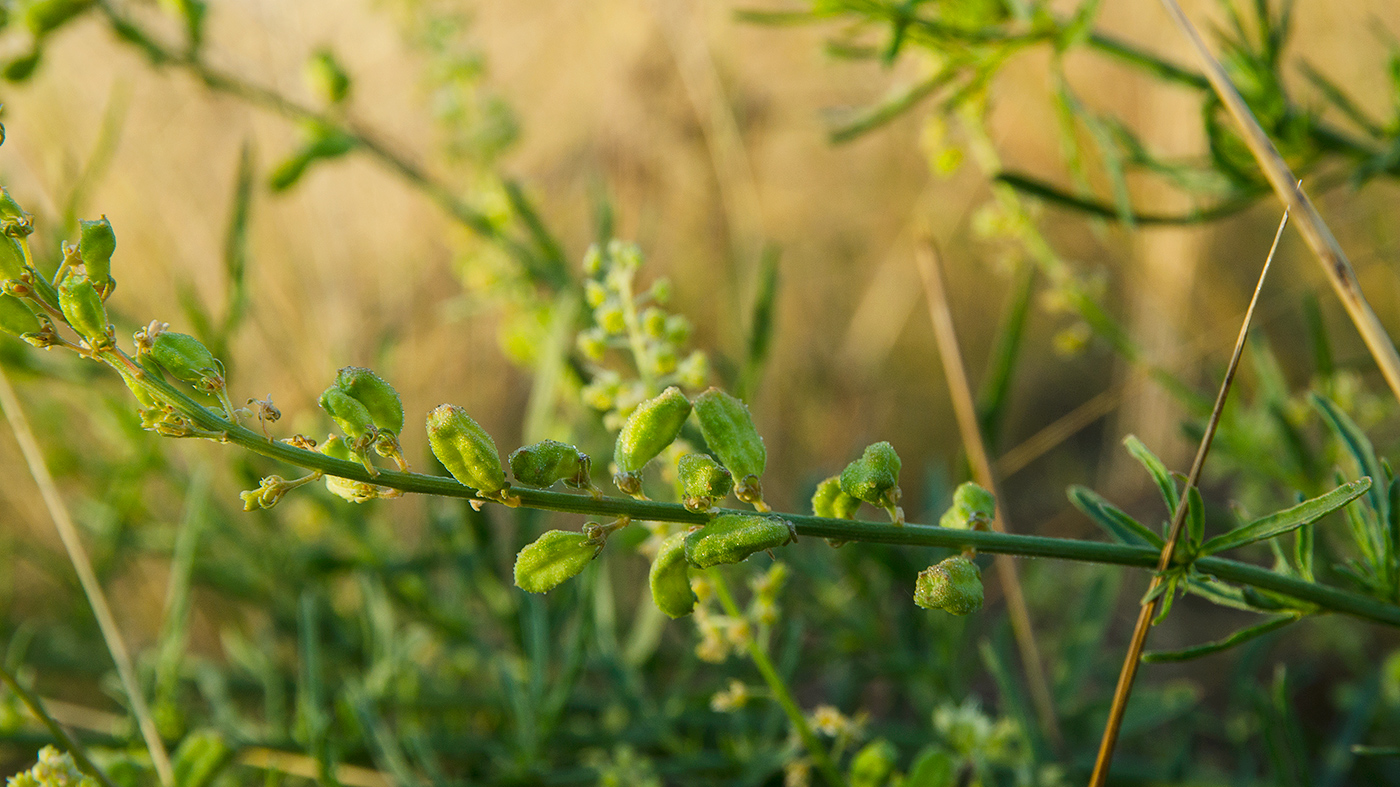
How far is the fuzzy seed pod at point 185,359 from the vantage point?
59cm

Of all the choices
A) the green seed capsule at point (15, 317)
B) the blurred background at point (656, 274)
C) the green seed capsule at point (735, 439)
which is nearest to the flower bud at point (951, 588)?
the green seed capsule at point (735, 439)

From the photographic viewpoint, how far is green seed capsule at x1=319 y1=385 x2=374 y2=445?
22.5 inches

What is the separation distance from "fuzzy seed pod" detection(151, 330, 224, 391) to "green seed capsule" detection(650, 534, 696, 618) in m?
0.30

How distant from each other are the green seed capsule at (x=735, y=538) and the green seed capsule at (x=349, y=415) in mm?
206

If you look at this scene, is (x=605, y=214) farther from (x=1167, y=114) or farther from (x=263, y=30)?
(x=1167, y=114)

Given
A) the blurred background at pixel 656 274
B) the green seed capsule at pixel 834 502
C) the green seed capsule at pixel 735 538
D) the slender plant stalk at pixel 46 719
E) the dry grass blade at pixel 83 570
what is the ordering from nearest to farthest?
the green seed capsule at pixel 735 538 < the green seed capsule at pixel 834 502 < the slender plant stalk at pixel 46 719 < the dry grass blade at pixel 83 570 < the blurred background at pixel 656 274

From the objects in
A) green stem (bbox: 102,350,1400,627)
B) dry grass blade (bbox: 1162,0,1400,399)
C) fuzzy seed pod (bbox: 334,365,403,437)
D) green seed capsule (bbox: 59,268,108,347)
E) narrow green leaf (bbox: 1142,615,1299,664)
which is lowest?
narrow green leaf (bbox: 1142,615,1299,664)

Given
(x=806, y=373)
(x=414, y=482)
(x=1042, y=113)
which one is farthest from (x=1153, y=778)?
(x=1042, y=113)

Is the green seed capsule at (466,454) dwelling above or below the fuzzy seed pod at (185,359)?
below

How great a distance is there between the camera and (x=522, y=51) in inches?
155

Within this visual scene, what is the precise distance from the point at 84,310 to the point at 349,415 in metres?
0.17

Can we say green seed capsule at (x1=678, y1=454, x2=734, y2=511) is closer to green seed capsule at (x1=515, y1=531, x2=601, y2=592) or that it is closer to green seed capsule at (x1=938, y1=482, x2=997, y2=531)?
green seed capsule at (x1=515, y1=531, x2=601, y2=592)

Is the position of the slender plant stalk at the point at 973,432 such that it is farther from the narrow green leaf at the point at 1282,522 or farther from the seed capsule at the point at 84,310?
the seed capsule at the point at 84,310

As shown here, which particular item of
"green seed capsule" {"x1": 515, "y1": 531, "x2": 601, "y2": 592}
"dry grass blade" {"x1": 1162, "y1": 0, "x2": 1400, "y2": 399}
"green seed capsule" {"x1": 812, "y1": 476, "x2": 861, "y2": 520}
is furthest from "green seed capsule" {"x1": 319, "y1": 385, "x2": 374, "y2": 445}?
"dry grass blade" {"x1": 1162, "y1": 0, "x2": 1400, "y2": 399}
